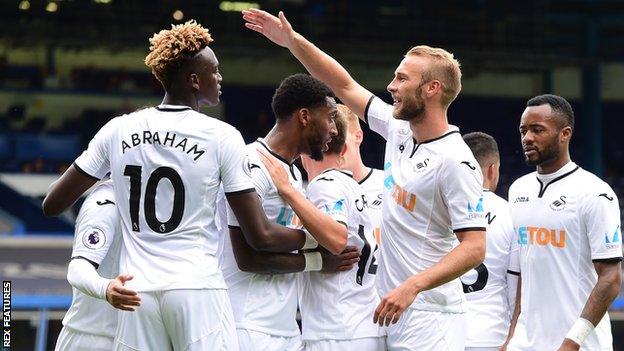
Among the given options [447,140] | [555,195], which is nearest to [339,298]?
[447,140]

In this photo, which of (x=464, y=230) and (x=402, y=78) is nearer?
(x=464, y=230)

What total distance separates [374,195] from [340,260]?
1.02 m

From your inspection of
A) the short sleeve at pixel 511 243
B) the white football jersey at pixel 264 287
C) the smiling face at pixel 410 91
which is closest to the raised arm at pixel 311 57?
the smiling face at pixel 410 91

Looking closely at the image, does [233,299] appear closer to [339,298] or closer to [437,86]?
[339,298]

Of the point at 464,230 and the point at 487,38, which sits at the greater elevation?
the point at 487,38

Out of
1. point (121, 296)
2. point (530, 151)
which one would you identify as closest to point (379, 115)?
point (530, 151)

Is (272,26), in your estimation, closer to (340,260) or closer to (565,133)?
(340,260)

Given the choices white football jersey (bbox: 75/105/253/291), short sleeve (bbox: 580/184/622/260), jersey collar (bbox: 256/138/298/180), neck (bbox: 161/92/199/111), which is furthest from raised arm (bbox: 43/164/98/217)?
short sleeve (bbox: 580/184/622/260)

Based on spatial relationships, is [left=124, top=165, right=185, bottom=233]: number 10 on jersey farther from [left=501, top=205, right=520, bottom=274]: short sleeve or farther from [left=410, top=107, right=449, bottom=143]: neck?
[left=501, top=205, right=520, bottom=274]: short sleeve

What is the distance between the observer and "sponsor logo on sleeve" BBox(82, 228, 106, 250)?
14.5 ft

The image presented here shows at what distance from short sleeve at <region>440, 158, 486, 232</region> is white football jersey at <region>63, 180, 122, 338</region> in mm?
1485

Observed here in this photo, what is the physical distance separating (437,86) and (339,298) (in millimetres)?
1138

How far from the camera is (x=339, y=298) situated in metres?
5.21

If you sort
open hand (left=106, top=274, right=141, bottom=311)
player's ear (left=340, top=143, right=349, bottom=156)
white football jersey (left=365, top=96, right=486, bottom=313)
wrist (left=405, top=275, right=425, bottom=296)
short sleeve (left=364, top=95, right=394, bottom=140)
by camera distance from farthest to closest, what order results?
player's ear (left=340, top=143, right=349, bottom=156) → short sleeve (left=364, top=95, right=394, bottom=140) → white football jersey (left=365, top=96, right=486, bottom=313) → wrist (left=405, top=275, right=425, bottom=296) → open hand (left=106, top=274, right=141, bottom=311)
